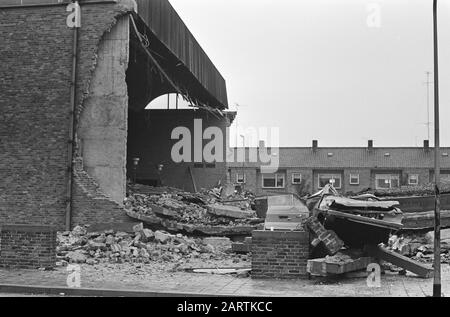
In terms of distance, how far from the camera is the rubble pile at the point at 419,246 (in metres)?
15.1

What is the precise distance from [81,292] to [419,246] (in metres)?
10.0

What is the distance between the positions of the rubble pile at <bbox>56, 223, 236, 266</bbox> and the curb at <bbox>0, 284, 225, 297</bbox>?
3072 mm

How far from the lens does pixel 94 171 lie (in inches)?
728

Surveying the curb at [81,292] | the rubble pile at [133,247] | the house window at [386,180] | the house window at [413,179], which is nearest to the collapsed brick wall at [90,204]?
the rubble pile at [133,247]

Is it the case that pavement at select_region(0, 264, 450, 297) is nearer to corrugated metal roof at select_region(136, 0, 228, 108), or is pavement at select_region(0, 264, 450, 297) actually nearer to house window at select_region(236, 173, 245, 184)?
corrugated metal roof at select_region(136, 0, 228, 108)

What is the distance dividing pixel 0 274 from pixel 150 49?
13.1m

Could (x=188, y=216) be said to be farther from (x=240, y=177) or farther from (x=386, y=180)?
(x=386, y=180)

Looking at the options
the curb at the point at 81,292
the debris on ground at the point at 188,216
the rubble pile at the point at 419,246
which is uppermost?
the debris on ground at the point at 188,216

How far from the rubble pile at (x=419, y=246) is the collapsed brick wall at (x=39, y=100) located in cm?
960

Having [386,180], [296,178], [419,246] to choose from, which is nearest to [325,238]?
[419,246]

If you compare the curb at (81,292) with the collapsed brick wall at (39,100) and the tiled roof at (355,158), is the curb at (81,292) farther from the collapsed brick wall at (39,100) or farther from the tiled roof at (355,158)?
the tiled roof at (355,158)
